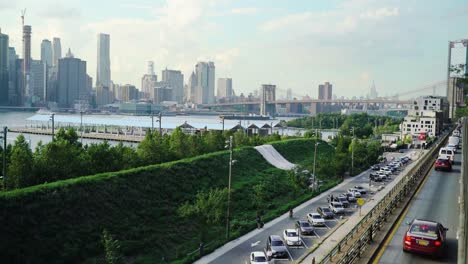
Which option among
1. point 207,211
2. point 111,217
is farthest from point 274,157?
point 111,217

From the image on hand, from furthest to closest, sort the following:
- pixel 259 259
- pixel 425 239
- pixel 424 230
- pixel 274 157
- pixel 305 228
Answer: pixel 274 157 < pixel 305 228 < pixel 259 259 < pixel 424 230 < pixel 425 239

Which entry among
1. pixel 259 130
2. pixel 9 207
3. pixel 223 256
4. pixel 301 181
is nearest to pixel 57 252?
pixel 9 207

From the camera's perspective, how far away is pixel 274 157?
5041cm

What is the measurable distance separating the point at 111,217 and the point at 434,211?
15.5 metres

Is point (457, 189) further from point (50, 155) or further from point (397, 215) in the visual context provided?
point (50, 155)

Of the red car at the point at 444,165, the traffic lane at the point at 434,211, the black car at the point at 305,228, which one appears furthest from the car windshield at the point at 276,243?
the red car at the point at 444,165

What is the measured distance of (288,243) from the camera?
21781mm

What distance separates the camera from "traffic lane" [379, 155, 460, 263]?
13125 millimetres

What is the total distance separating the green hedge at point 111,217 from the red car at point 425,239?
1042 centimetres

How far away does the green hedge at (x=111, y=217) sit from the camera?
787 inches

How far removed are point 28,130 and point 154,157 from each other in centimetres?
6880

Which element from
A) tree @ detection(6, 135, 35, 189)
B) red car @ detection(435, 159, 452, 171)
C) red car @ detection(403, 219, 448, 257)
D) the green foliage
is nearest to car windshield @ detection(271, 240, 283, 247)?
the green foliage

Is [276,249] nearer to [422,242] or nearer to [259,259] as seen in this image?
[259,259]

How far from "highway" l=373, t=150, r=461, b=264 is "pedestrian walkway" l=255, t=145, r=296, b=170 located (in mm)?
16376
